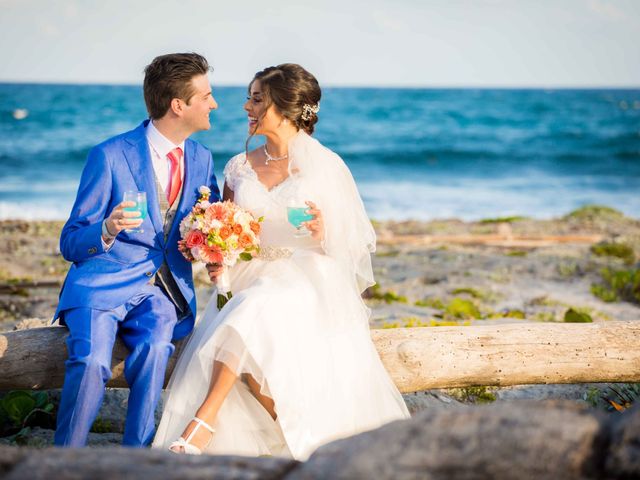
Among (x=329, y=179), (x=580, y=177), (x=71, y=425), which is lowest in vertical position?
(x=580, y=177)

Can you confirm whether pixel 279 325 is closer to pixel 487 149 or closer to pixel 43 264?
pixel 43 264

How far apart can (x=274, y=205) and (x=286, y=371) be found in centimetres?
130

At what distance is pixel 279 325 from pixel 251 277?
0.61 m

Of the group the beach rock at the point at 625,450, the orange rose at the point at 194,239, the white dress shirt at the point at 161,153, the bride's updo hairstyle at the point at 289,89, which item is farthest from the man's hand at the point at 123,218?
the beach rock at the point at 625,450

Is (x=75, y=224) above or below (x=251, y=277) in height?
above

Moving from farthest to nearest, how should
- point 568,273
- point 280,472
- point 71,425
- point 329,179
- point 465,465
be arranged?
point 568,273 → point 329,179 → point 71,425 → point 280,472 → point 465,465

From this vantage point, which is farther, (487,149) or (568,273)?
(487,149)

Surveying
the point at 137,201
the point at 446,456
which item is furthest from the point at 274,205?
the point at 446,456

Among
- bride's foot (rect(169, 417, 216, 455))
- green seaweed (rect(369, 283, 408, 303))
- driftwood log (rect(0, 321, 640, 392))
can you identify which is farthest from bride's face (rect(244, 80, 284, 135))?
green seaweed (rect(369, 283, 408, 303))

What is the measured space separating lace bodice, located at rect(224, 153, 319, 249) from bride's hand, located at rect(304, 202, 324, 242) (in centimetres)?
15

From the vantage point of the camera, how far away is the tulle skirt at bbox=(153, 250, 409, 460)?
4.18 m

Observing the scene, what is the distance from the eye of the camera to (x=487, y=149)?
35969 millimetres

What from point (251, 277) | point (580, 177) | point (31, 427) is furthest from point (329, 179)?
point (580, 177)

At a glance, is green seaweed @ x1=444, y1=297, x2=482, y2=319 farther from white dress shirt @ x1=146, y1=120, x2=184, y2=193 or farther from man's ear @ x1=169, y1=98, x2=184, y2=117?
man's ear @ x1=169, y1=98, x2=184, y2=117
